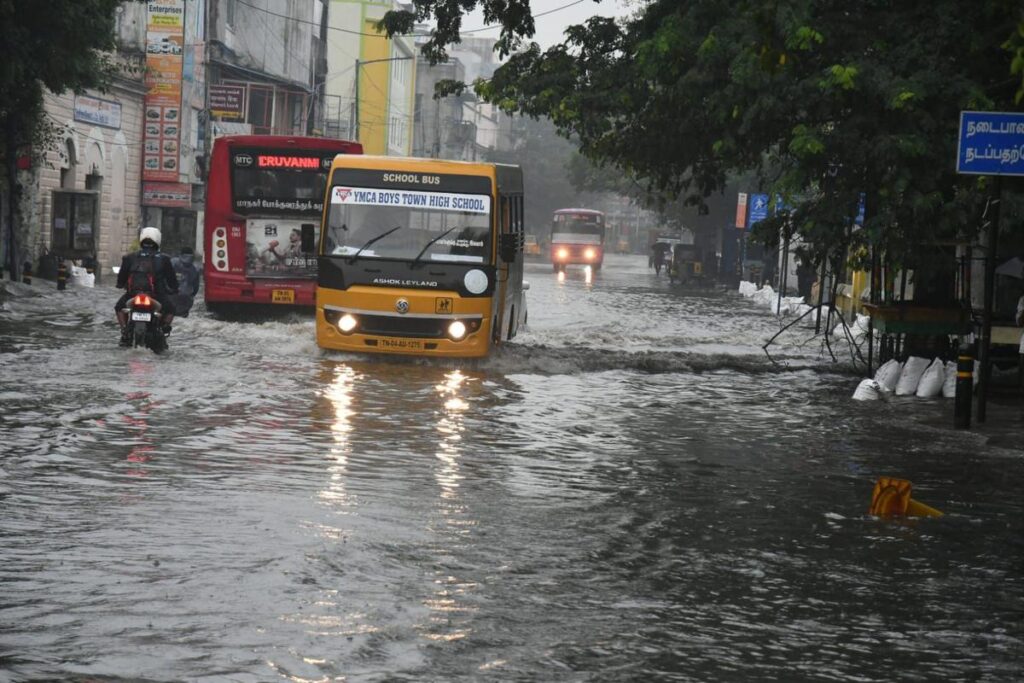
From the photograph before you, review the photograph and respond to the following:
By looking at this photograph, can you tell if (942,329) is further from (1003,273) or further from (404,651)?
(404,651)

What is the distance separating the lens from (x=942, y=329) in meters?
19.3

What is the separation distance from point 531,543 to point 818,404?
386 inches

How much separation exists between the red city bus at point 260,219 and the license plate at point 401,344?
717 cm

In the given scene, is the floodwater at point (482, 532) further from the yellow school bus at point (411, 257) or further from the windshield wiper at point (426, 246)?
the windshield wiper at point (426, 246)

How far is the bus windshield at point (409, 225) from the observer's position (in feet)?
65.9

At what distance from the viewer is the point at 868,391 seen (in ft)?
61.0

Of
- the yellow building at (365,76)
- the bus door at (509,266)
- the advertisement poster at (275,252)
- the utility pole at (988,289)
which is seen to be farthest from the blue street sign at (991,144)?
the yellow building at (365,76)

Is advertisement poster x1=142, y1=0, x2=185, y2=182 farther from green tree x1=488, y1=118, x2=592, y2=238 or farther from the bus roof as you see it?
green tree x1=488, y1=118, x2=592, y2=238

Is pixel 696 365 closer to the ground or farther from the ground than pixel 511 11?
closer to the ground

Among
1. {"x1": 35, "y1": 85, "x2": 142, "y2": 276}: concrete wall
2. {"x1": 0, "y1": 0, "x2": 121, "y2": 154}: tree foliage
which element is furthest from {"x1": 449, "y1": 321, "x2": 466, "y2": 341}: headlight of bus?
{"x1": 35, "y1": 85, "x2": 142, "y2": 276}: concrete wall

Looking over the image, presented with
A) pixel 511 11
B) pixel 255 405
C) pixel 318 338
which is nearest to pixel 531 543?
pixel 255 405

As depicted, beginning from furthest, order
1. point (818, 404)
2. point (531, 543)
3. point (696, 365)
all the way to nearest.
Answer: point (696, 365), point (818, 404), point (531, 543)

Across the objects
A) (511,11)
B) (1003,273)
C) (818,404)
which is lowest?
(818,404)

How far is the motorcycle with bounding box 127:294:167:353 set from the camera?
19.1 m
